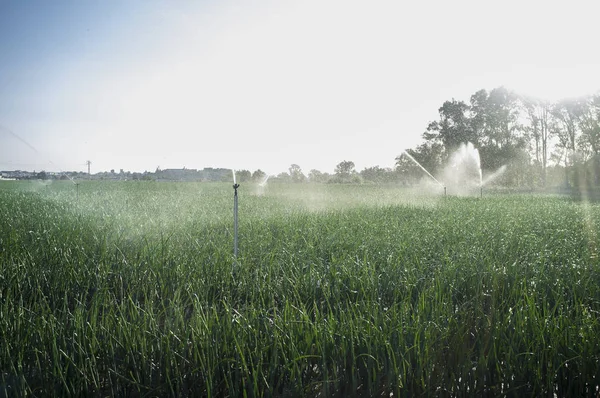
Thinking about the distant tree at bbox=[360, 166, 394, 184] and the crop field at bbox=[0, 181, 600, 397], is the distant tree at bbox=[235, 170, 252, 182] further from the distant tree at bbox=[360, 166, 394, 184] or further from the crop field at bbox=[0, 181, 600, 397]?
the distant tree at bbox=[360, 166, 394, 184]

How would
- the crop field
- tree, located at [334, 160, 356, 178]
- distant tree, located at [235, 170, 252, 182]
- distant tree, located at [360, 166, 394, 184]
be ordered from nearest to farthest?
the crop field < distant tree, located at [235, 170, 252, 182] < distant tree, located at [360, 166, 394, 184] < tree, located at [334, 160, 356, 178]

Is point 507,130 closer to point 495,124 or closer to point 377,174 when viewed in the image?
point 495,124

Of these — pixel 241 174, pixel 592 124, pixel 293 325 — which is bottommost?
pixel 293 325

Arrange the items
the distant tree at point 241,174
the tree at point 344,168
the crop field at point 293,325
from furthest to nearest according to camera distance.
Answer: the tree at point 344,168 → the distant tree at point 241,174 → the crop field at point 293,325

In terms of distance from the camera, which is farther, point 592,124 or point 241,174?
point 592,124

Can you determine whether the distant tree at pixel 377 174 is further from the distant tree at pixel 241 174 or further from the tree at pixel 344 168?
the distant tree at pixel 241 174

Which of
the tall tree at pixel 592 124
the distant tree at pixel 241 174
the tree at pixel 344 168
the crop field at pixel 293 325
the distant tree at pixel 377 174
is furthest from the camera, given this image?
the tree at pixel 344 168

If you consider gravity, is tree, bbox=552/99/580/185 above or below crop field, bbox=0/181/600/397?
above

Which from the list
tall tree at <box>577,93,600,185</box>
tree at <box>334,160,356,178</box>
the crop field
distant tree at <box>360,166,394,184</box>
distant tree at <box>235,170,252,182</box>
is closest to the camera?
the crop field

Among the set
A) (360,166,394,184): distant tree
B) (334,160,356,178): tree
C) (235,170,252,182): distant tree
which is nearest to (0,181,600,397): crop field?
(235,170,252,182): distant tree

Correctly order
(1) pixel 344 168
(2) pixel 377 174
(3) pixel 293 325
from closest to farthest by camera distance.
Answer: (3) pixel 293 325
(2) pixel 377 174
(1) pixel 344 168

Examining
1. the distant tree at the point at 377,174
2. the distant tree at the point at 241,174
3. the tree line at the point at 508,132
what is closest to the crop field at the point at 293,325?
the distant tree at the point at 241,174

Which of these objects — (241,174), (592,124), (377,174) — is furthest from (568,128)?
(241,174)

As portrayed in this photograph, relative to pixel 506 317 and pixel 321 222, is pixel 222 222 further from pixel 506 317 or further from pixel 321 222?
pixel 506 317
